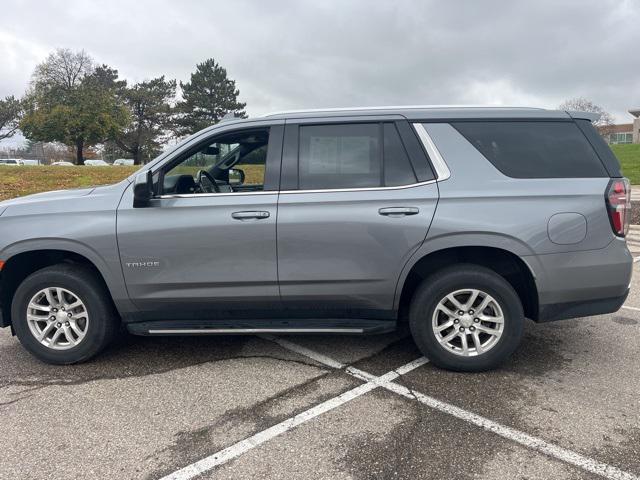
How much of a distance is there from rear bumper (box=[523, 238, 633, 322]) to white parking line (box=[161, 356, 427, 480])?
42.3 inches

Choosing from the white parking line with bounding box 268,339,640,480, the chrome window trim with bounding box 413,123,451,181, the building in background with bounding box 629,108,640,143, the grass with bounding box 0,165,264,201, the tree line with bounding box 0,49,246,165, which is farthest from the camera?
the building in background with bounding box 629,108,640,143

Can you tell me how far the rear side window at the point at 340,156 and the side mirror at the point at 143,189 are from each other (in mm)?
1105

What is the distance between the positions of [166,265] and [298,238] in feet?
3.31

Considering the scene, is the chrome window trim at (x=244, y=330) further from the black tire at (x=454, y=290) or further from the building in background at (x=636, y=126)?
the building in background at (x=636, y=126)

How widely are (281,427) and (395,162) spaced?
1972 mm

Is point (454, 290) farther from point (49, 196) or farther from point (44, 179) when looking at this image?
point (44, 179)

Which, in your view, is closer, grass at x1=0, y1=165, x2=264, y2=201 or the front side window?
the front side window

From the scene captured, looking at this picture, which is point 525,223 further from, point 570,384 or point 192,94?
point 192,94

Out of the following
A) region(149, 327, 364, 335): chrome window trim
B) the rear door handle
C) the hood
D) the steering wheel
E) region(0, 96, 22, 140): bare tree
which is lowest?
region(149, 327, 364, 335): chrome window trim

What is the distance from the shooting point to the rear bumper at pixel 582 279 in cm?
335

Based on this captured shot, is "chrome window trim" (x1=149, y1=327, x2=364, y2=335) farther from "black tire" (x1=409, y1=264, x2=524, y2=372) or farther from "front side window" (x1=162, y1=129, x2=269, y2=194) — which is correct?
"front side window" (x1=162, y1=129, x2=269, y2=194)

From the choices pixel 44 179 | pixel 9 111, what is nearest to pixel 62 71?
pixel 9 111

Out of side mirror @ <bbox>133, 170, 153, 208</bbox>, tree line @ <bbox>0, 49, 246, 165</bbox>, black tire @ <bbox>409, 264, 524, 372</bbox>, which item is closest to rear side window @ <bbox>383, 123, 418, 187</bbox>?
black tire @ <bbox>409, 264, 524, 372</bbox>

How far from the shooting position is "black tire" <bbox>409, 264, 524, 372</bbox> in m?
3.41
